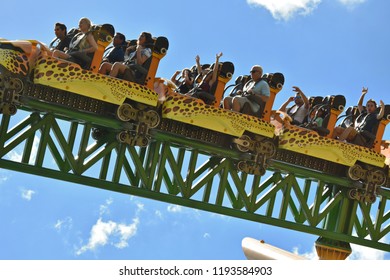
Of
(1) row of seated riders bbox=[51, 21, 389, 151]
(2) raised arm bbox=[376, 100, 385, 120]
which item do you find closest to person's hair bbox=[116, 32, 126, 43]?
(1) row of seated riders bbox=[51, 21, 389, 151]

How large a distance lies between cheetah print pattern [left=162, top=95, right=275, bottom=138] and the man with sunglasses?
201mm

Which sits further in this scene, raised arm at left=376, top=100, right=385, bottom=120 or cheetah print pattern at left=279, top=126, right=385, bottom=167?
raised arm at left=376, top=100, right=385, bottom=120

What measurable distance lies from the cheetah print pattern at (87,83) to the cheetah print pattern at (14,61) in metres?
0.16

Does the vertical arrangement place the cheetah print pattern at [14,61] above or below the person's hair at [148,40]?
below

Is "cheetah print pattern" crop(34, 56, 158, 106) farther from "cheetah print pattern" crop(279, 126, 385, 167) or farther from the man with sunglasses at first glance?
"cheetah print pattern" crop(279, 126, 385, 167)

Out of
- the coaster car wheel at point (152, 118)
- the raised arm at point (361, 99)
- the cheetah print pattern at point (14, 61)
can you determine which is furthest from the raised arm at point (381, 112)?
the cheetah print pattern at point (14, 61)

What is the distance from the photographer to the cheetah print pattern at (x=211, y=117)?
37.5 feet

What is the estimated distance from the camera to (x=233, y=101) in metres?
12.1

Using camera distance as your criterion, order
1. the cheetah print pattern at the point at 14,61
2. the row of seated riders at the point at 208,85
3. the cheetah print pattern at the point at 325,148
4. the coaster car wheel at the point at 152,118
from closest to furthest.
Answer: the cheetah print pattern at the point at 14,61 → the row of seated riders at the point at 208,85 → the coaster car wheel at the point at 152,118 → the cheetah print pattern at the point at 325,148

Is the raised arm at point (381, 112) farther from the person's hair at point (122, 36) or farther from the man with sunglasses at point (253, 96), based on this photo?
the person's hair at point (122, 36)

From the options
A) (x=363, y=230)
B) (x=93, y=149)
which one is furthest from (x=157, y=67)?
(x=363, y=230)

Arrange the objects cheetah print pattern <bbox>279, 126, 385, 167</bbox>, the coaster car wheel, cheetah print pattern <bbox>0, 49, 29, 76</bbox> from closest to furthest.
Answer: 1. cheetah print pattern <bbox>0, 49, 29, 76</bbox>
2. the coaster car wheel
3. cheetah print pattern <bbox>279, 126, 385, 167</bbox>

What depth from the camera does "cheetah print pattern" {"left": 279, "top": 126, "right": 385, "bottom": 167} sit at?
40.9 feet
